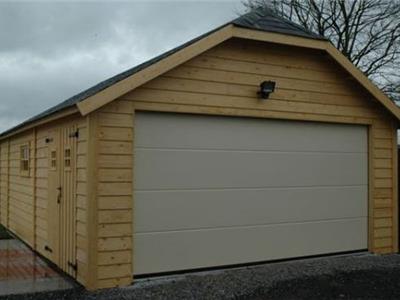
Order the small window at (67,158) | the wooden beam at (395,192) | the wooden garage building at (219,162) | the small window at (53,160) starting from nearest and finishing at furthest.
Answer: the wooden garage building at (219,162)
the small window at (67,158)
the small window at (53,160)
the wooden beam at (395,192)

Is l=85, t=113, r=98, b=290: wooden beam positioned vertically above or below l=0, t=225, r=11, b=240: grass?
above

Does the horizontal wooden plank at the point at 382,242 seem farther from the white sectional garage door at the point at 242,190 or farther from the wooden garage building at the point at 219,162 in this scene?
the white sectional garage door at the point at 242,190

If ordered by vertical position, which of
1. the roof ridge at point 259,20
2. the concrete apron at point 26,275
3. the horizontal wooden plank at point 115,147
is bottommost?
the concrete apron at point 26,275

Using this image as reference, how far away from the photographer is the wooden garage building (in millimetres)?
6668

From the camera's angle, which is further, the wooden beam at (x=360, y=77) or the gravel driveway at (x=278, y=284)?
the wooden beam at (x=360, y=77)

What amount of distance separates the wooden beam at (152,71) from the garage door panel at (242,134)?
589mm

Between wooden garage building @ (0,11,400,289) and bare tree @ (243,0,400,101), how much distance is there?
12459 millimetres

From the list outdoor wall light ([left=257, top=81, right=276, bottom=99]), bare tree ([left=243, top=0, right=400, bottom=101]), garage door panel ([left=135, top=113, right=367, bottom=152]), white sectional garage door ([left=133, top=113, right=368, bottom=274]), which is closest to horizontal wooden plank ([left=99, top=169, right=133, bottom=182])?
white sectional garage door ([left=133, top=113, right=368, bottom=274])

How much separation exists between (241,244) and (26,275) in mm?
3078

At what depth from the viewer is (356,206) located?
8914 millimetres

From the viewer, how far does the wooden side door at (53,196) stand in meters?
7.88

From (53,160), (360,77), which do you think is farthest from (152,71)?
(360,77)

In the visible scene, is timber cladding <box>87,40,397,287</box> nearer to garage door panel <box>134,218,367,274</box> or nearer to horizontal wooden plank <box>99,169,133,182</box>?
horizontal wooden plank <box>99,169,133,182</box>

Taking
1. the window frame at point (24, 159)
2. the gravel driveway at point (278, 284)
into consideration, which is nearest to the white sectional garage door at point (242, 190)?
the gravel driveway at point (278, 284)
